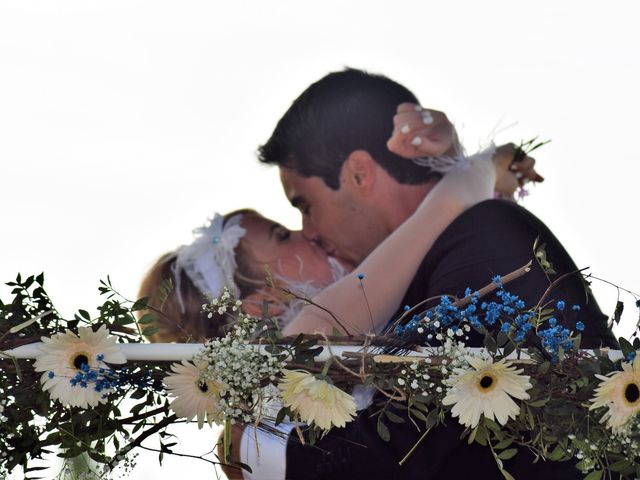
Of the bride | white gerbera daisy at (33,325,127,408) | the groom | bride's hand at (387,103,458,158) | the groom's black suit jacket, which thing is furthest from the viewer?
bride's hand at (387,103,458,158)

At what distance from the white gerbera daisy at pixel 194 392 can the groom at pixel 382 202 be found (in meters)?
0.89

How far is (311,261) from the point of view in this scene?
4043mm

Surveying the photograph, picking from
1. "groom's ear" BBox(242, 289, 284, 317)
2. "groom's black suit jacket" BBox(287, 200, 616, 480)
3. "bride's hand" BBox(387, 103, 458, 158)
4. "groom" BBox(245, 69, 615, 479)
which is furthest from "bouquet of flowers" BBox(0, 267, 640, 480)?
Answer: "bride's hand" BBox(387, 103, 458, 158)

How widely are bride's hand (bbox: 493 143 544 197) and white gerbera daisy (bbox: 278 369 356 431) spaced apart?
7.25 ft

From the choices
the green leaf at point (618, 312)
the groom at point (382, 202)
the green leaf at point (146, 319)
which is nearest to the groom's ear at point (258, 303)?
the groom at point (382, 202)

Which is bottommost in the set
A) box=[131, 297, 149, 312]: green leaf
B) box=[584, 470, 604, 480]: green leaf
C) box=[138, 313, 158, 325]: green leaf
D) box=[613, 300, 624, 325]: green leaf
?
box=[584, 470, 604, 480]: green leaf

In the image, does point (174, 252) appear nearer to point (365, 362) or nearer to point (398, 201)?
point (398, 201)

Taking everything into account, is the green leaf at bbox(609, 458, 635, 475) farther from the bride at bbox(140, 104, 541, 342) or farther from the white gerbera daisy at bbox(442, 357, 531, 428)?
the bride at bbox(140, 104, 541, 342)

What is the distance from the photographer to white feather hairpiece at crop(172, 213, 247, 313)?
3889mm

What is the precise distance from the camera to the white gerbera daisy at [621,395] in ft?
5.74

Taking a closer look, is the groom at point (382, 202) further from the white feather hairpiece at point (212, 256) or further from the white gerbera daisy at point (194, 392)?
the white gerbera daisy at point (194, 392)

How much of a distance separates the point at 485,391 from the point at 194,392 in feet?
1.87

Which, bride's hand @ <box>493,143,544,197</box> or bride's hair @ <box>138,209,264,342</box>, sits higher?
bride's hand @ <box>493,143,544,197</box>

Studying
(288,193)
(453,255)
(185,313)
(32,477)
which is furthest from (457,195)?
(32,477)
